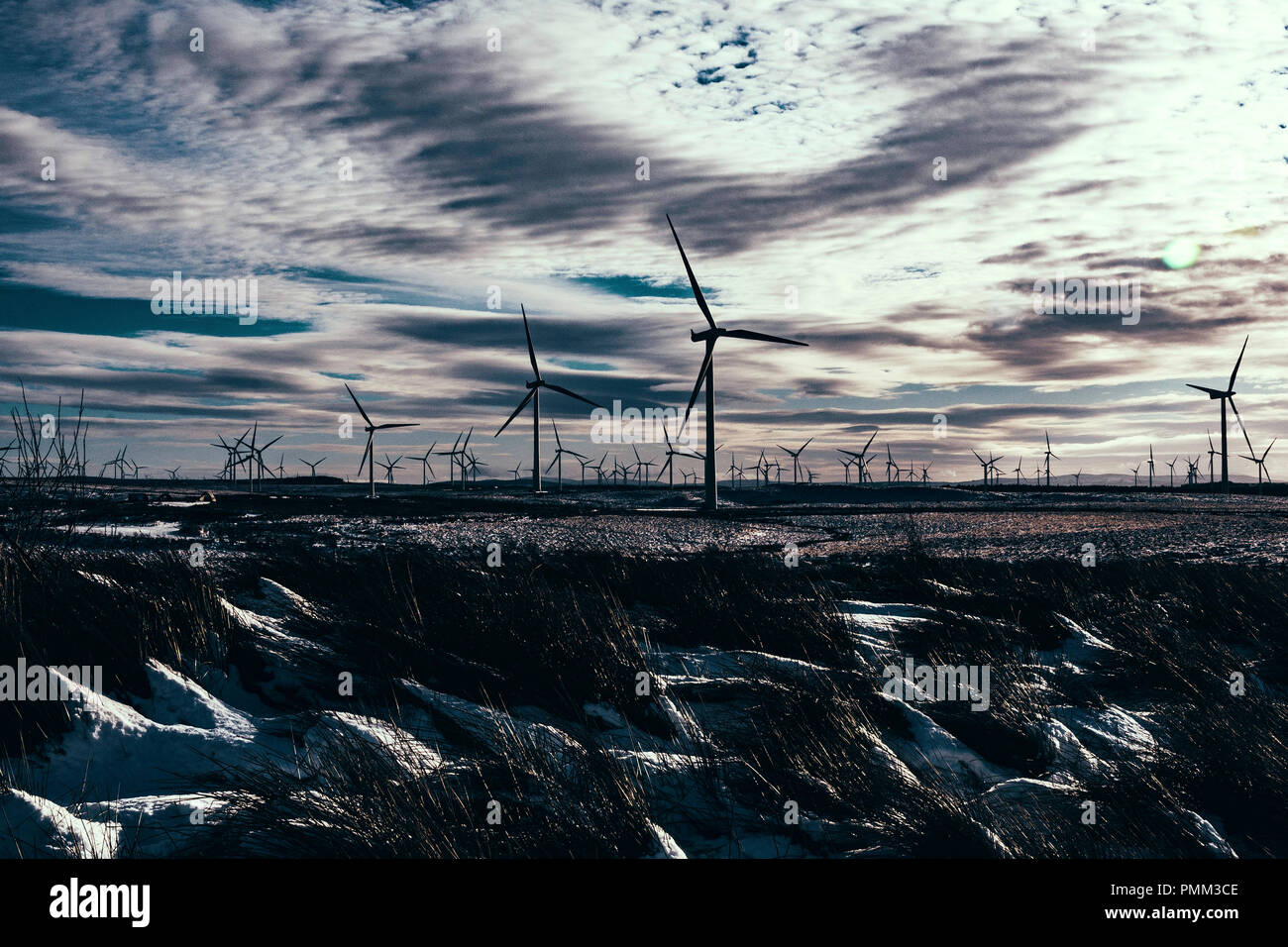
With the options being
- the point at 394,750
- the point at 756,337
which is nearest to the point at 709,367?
the point at 756,337

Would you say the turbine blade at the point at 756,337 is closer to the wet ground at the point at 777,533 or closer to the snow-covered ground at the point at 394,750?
the wet ground at the point at 777,533

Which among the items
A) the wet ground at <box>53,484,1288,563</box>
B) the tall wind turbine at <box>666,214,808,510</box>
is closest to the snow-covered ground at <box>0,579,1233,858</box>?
the wet ground at <box>53,484,1288,563</box>

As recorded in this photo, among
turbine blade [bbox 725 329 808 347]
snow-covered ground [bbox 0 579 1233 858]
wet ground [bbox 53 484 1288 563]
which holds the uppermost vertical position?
turbine blade [bbox 725 329 808 347]

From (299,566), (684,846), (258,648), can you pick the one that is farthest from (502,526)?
(684,846)

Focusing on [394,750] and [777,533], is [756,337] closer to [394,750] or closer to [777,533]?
[777,533]

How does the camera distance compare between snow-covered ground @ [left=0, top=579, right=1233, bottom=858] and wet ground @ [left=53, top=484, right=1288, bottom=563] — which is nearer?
snow-covered ground @ [left=0, top=579, right=1233, bottom=858]

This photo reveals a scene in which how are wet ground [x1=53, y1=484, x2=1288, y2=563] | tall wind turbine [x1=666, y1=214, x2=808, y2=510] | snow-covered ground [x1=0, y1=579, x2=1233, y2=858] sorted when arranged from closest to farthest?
snow-covered ground [x1=0, y1=579, x2=1233, y2=858] → wet ground [x1=53, y1=484, x2=1288, y2=563] → tall wind turbine [x1=666, y1=214, x2=808, y2=510]

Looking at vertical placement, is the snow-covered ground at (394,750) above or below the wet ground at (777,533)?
below

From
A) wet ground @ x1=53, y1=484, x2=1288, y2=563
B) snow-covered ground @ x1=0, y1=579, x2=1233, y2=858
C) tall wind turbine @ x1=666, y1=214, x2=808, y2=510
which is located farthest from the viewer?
tall wind turbine @ x1=666, y1=214, x2=808, y2=510

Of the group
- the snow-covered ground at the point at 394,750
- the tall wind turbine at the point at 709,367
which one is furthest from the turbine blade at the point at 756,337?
the snow-covered ground at the point at 394,750

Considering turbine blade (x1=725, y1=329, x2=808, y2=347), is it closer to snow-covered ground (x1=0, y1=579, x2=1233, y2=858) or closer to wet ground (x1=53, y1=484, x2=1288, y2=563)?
wet ground (x1=53, y1=484, x2=1288, y2=563)
